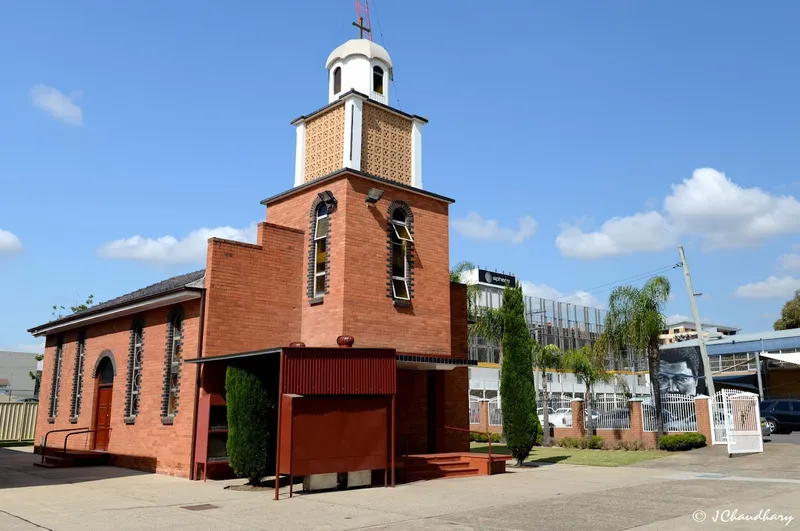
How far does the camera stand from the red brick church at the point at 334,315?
15.3m

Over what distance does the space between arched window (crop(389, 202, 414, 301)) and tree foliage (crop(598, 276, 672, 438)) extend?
1134 centimetres

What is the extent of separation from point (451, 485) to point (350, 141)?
9.22 m

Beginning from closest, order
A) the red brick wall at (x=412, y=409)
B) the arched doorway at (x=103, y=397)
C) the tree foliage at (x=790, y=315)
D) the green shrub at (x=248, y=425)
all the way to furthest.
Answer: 1. the green shrub at (x=248, y=425)
2. the red brick wall at (x=412, y=409)
3. the arched doorway at (x=103, y=397)
4. the tree foliage at (x=790, y=315)

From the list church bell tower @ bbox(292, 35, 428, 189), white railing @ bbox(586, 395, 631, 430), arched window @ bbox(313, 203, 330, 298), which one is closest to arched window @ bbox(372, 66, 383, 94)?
church bell tower @ bbox(292, 35, 428, 189)

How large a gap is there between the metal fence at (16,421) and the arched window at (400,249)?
73.6 ft

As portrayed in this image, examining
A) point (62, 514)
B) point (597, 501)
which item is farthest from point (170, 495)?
point (597, 501)

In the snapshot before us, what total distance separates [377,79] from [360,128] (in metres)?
2.22

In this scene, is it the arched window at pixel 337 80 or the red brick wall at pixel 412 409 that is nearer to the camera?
the red brick wall at pixel 412 409

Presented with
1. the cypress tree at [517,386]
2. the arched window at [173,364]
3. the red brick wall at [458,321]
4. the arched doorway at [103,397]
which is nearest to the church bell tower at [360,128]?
the red brick wall at [458,321]

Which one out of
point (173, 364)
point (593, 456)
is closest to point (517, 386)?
point (593, 456)

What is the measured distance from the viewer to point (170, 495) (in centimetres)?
1298

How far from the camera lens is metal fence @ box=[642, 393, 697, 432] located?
78.0 ft

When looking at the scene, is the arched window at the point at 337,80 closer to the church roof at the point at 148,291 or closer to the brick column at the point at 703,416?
the church roof at the point at 148,291

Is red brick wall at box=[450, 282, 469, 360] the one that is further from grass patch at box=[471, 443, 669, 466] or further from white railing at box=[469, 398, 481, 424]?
white railing at box=[469, 398, 481, 424]
